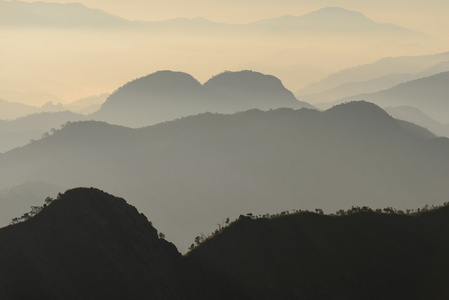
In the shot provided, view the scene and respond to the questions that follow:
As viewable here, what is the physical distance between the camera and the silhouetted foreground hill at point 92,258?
297ft

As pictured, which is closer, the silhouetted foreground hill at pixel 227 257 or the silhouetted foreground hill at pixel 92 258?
the silhouetted foreground hill at pixel 92 258

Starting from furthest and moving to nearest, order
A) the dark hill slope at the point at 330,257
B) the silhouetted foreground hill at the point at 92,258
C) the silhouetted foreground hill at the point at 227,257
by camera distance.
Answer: the dark hill slope at the point at 330,257, the silhouetted foreground hill at the point at 227,257, the silhouetted foreground hill at the point at 92,258

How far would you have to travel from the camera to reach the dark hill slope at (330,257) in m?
106

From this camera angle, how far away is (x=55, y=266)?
304ft

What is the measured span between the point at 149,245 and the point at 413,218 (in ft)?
145

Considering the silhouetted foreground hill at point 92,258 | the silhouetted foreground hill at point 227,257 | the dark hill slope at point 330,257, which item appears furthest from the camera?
the dark hill slope at point 330,257

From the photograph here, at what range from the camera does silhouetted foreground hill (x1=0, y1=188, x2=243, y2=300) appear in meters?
90.5

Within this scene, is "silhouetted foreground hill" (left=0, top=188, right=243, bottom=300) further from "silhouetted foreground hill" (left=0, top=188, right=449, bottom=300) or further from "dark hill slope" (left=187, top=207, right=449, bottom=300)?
"dark hill slope" (left=187, top=207, right=449, bottom=300)

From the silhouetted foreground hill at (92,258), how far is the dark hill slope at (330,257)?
5580 mm

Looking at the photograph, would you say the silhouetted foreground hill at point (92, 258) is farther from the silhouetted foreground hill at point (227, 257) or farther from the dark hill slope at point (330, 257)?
the dark hill slope at point (330, 257)

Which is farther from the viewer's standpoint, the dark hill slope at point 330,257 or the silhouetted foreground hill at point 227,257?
the dark hill slope at point 330,257

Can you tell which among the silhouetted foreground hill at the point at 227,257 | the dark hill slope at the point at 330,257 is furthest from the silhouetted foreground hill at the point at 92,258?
the dark hill slope at the point at 330,257

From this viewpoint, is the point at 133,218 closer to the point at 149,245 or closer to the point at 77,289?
the point at 149,245

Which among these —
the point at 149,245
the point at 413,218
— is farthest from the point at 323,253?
the point at 149,245
